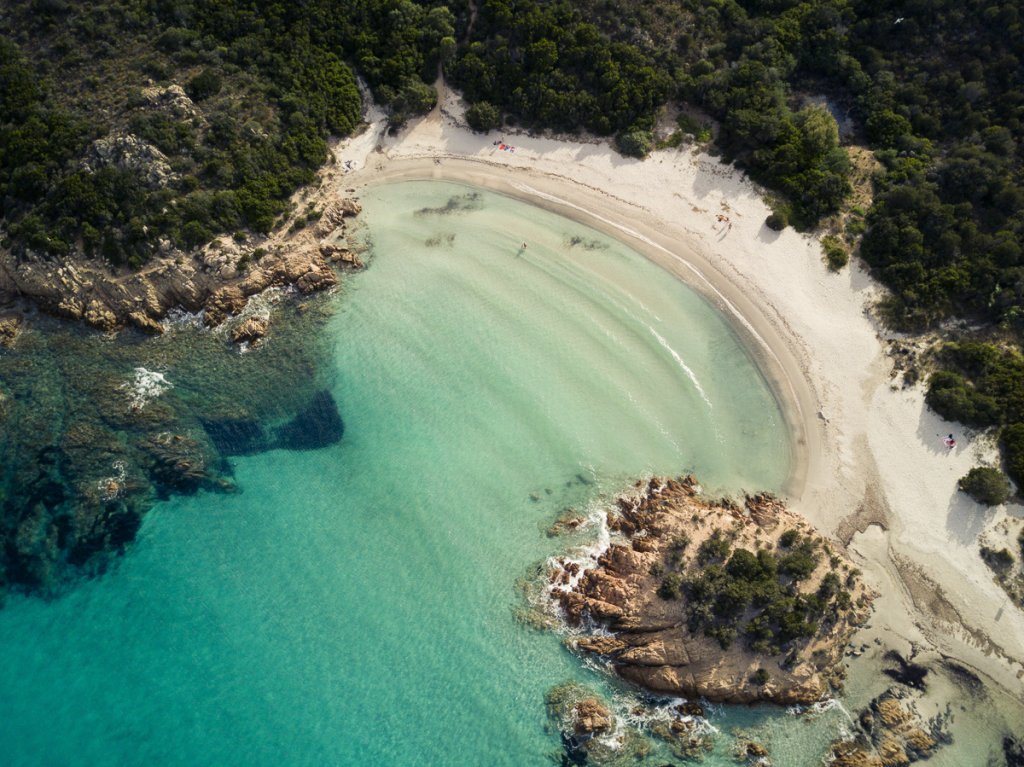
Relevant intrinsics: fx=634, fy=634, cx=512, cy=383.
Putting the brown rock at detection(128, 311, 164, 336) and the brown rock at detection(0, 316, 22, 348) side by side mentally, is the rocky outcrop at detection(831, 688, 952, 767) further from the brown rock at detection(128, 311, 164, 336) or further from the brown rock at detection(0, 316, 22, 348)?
the brown rock at detection(0, 316, 22, 348)

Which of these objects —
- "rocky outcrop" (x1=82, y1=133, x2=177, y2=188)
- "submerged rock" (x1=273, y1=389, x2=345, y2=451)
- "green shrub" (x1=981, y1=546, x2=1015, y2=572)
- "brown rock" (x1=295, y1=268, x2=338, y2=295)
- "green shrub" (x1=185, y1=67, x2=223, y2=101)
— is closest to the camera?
"green shrub" (x1=981, y1=546, x2=1015, y2=572)

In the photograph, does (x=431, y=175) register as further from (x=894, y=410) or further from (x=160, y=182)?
(x=894, y=410)

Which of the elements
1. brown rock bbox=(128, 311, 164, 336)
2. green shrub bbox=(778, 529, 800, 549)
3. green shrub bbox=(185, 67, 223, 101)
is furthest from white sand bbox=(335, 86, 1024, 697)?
brown rock bbox=(128, 311, 164, 336)

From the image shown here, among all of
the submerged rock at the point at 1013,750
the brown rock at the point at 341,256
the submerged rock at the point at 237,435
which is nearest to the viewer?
the submerged rock at the point at 1013,750

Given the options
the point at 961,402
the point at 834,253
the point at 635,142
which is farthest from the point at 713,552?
the point at 635,142

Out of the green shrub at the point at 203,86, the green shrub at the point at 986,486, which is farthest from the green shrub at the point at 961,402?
the green shrub at the point at 203,86

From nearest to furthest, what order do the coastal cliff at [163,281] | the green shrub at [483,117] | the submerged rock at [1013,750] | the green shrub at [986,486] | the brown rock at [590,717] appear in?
the submerged rock at [1013,750], the brown rock at [590,717], the green shrub at [986,486], the coastal cliff at [163,281], the green shrub at [483,117]

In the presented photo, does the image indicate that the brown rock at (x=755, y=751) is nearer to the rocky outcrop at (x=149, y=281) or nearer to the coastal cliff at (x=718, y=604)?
the coastal cliff at (x=718, y=604)

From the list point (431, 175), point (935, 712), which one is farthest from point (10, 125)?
point (935, 712)
